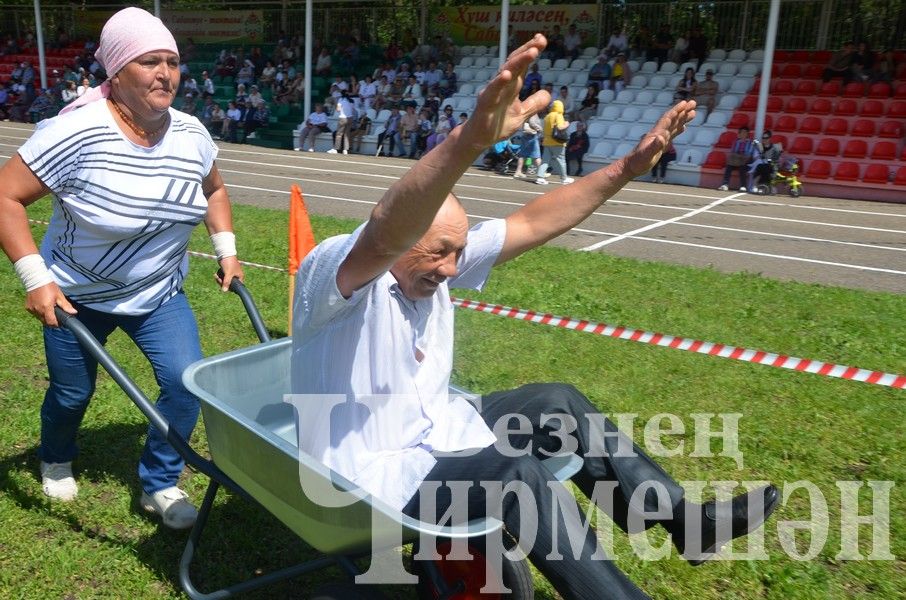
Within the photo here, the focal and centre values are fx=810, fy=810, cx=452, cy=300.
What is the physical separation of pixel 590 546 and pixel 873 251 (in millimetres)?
9728

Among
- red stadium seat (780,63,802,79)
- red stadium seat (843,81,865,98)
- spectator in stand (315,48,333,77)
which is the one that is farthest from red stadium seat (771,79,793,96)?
spectator in stand (315,48,333,77)

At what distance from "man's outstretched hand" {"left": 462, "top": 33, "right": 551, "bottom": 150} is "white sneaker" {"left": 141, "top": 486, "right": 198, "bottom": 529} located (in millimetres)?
2280

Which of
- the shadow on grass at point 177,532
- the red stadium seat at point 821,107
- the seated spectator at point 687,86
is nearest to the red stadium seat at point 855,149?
the red stadium seat at point 821,107

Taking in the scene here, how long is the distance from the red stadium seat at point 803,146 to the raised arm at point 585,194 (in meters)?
16.2

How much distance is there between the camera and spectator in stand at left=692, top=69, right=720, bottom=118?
1952 cm

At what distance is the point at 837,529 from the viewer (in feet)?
11.0

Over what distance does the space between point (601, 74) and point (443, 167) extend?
2117 cm

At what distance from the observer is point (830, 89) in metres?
19.1

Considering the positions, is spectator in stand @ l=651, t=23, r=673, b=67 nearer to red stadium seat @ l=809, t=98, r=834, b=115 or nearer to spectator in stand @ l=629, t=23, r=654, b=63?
spectator in stand @ l=629, t=23, r=654, b=63

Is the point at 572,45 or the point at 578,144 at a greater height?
the point at 572,45

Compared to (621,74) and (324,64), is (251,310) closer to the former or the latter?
(621,74)

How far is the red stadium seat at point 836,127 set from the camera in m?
17.6

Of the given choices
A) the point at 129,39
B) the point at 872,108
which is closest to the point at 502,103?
the point at 129,39

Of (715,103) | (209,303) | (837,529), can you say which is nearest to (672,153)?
(715,103)
